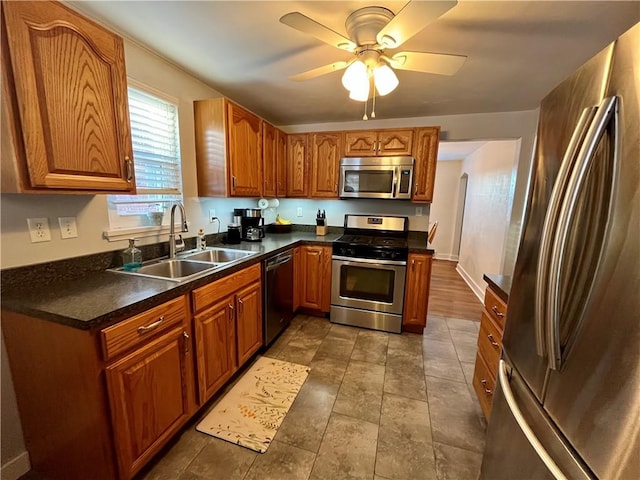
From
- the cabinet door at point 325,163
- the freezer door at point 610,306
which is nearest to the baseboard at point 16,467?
the freezer door at point 610,306

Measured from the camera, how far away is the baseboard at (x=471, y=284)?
395 cm

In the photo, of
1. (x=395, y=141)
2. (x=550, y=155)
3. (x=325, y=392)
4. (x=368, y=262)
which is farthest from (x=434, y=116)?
(x=325, y=392)

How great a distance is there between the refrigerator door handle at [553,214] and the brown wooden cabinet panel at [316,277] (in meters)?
2.29

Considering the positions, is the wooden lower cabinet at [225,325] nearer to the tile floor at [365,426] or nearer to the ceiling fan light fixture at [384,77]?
the tile floor at [365,426]

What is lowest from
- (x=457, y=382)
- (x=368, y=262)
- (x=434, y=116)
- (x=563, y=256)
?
(x=457, y=382)

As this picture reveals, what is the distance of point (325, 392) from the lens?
6.45 feet

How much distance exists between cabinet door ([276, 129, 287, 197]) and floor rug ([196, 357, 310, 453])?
192 cm

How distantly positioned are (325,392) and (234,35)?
2.46 m

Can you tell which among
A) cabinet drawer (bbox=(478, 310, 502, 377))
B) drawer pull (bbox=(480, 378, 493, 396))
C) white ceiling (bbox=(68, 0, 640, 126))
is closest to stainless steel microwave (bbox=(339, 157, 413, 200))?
white ceiling (bbox=(68, 0, 640, 126))

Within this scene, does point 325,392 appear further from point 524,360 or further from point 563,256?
point 563,256

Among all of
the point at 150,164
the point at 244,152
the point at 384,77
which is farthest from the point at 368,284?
the point at 150,164

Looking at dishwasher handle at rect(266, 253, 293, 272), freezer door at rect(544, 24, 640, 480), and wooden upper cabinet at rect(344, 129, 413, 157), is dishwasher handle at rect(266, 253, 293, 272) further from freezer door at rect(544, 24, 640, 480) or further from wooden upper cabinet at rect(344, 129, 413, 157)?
freezer door at rect(544, 24, 640, 480)

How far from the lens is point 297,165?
3342 mm

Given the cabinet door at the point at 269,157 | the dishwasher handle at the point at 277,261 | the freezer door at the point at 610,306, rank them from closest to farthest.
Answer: the freezer door at the point at 610,306
the dishwasher handle at the point at 277,261
the cabinet door at the point at 269,157
